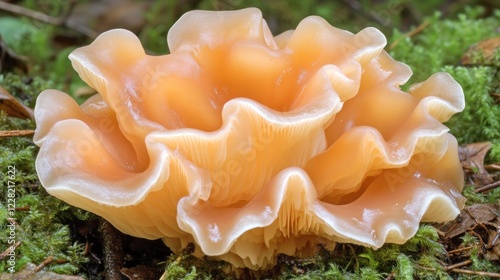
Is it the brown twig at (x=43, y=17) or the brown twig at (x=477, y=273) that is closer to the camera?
the brown twig at (x=477, y=273)

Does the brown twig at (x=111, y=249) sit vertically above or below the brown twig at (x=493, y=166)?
below

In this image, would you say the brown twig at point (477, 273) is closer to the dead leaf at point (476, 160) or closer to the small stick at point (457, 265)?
the small stick at point (457, 265)

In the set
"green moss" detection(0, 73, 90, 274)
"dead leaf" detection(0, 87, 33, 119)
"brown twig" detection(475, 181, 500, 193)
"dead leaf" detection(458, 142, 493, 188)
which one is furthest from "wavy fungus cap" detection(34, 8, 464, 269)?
"dead leaf" detection(0, 87, 33, 119)

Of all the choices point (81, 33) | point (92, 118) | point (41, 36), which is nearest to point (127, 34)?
point (92, 118)

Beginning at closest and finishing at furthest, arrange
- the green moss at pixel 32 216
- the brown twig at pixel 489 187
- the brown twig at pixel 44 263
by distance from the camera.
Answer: the brown twig at pixel 44 263
the green moss at pixel 32 216
the brown twig at pixel 489 187

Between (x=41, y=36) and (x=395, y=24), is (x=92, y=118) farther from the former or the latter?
(x=395, y=24)

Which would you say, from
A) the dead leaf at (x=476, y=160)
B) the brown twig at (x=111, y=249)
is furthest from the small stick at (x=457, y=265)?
the brown twig at (x=111, y=249)
